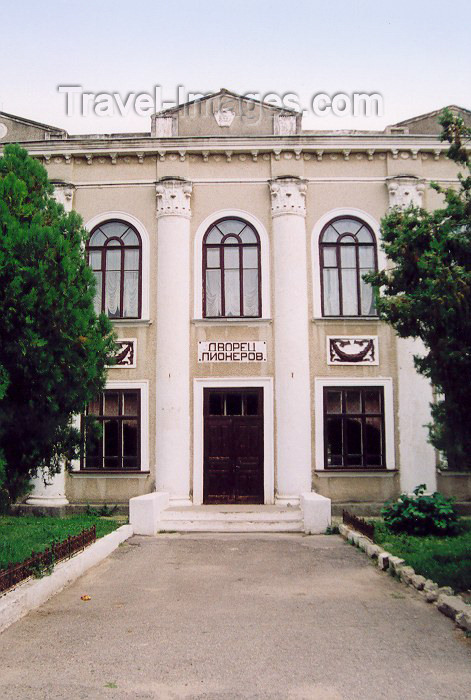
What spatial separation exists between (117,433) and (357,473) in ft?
18.2

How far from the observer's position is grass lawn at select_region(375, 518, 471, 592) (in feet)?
28.9

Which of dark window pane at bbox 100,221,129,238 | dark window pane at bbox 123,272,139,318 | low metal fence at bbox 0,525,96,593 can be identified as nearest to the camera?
low metal fence at bbox 0,525,96,593

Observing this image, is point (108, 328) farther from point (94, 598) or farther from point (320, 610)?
point (320, 610)

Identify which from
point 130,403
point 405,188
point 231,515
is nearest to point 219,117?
point 405,188

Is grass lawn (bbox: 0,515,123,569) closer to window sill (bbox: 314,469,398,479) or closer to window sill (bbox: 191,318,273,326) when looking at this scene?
window sill (bbox: 314,469,398,479)

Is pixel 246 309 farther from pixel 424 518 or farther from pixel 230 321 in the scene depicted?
pixel 424 518

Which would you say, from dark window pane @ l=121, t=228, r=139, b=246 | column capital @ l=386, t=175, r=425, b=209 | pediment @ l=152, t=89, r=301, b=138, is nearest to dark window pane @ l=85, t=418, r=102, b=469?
dark window pane @ l=121, t=228, r=139, b=246

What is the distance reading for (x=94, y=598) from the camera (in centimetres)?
828

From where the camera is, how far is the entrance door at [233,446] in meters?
15.9

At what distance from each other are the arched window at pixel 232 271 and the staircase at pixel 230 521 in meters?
4.62

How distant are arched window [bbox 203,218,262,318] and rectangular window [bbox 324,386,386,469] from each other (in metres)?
2.79

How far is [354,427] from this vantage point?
16.0m

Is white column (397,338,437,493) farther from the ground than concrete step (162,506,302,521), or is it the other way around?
white column (397,338,437,493)

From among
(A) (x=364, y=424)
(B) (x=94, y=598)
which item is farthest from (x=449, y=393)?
(A) (x=364, y=424)
